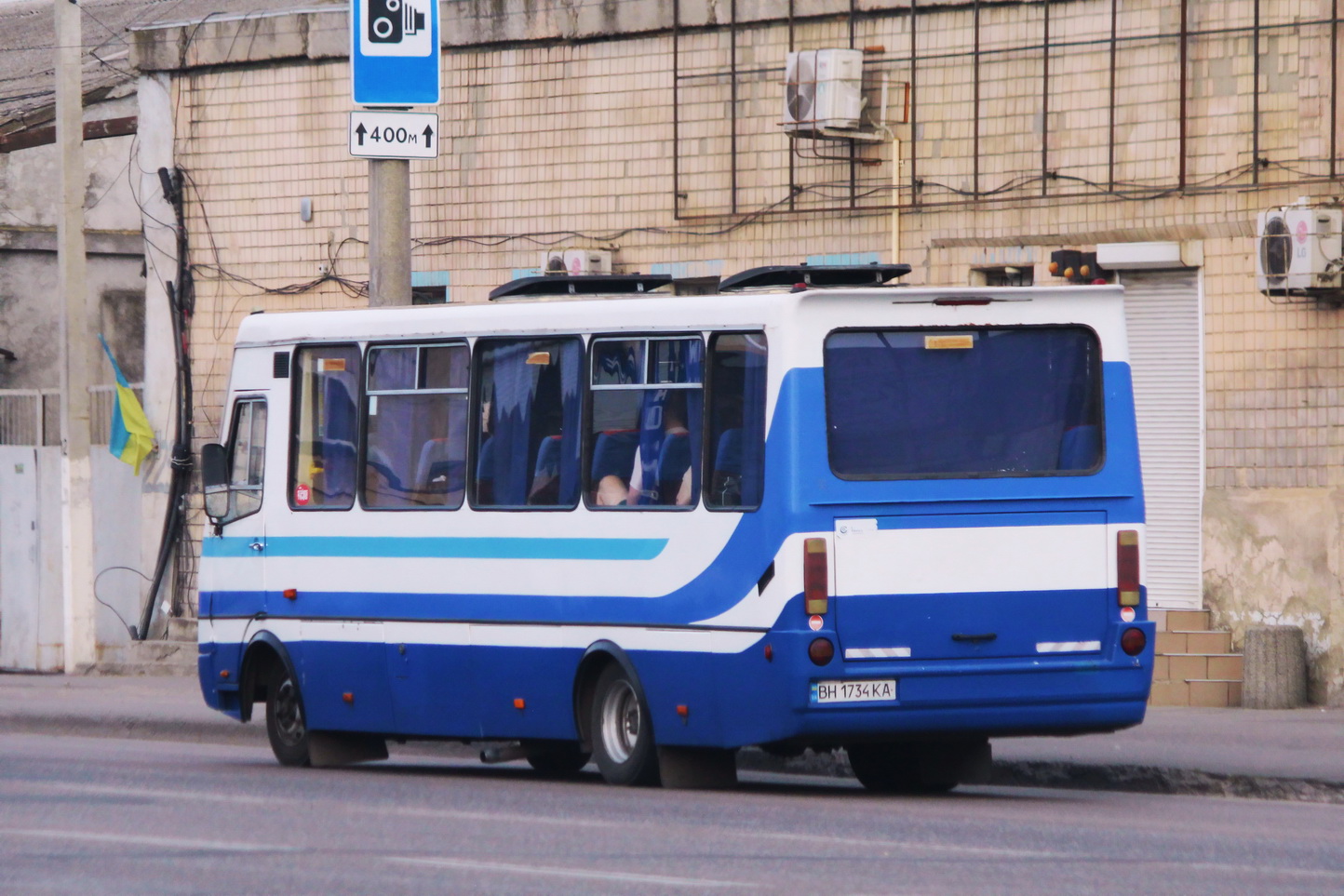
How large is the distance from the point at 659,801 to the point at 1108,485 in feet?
9.01

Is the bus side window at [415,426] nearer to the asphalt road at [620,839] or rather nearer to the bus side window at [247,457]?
the bus side window at [247,457]

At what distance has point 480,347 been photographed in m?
13.3

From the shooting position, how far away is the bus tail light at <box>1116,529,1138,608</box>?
11867 mm

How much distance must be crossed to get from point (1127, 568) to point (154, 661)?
50.2ft

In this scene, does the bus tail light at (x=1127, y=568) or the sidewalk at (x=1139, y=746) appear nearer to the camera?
the bus tail light at (x=1127, y=568)

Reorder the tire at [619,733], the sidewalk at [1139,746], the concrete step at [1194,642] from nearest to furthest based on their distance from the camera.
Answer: the tire at [619,733] → the sidewalk at [1139,746] → the concrete step at [1194,642]

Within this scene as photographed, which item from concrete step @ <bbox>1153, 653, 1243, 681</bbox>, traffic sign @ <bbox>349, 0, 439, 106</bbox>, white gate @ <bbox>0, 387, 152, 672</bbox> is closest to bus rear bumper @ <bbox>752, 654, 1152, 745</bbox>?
concrete step @ <bbox>1153, 653, 1243, 681</bbox>

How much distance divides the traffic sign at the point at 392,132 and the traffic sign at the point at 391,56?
0.37 ft

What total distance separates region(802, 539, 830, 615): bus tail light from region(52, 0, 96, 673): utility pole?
15.2 metres

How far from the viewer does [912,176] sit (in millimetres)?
20516

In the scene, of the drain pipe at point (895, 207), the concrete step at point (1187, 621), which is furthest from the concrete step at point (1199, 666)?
the drain pipe at point (895, 207)

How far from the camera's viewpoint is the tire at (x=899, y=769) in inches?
508

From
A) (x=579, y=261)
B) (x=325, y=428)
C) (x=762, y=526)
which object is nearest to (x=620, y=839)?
(x=762, y=526)

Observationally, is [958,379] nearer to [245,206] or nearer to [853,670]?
[853,670]
